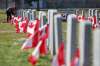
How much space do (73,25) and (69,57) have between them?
0.66 metres

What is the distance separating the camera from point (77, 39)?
8266 millimetres

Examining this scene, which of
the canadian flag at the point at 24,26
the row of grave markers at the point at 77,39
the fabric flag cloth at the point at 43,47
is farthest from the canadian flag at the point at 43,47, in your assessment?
the canadian flag at the point at 24,26

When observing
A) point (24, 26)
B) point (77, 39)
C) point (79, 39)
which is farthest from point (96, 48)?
point (24, 26)

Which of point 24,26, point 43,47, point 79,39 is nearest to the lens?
point 79,39

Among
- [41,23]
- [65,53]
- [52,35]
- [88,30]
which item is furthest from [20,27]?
[88,30]

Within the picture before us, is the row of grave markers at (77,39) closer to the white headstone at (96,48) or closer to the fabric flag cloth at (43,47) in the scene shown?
the white headstone at (96,48)

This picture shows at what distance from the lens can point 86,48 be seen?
6.74 m

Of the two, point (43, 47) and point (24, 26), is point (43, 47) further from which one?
point (24, 26)

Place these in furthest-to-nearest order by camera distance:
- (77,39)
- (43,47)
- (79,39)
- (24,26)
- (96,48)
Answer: (24,26) → (43,47) → (77,39) → (79,39) → (96,48)

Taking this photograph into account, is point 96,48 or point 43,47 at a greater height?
point 96,48

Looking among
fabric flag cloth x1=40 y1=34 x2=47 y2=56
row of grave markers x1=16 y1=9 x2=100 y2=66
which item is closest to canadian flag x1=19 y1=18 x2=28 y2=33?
row of grave markers x1=16 y1=9 x2=100 y2=66

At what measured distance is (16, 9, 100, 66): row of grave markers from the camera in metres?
6.05

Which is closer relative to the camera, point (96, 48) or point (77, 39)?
point (96, 48)

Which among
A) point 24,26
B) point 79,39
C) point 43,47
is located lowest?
point 24,26
